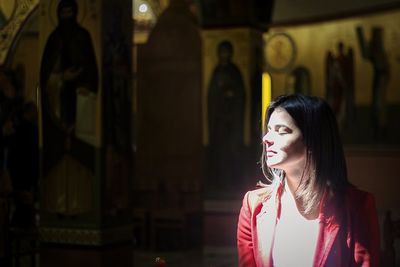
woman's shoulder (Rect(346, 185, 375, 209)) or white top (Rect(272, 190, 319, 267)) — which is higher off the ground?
woman's shoulder (Rect(346, 185, 375, 209))

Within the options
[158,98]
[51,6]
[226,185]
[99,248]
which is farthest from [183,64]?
[99,248]

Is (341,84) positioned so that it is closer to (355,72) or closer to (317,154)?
(355,72)

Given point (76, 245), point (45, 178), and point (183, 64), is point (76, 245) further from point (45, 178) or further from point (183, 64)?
point (183, 64)

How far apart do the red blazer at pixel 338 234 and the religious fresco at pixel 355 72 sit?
509 inches

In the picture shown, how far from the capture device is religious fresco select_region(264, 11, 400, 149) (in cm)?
1489

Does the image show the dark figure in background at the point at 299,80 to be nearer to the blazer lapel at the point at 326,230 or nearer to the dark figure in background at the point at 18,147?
the dark figure in background at the point at 18,147

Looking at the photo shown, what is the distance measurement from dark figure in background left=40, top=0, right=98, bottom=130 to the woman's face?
6.07m

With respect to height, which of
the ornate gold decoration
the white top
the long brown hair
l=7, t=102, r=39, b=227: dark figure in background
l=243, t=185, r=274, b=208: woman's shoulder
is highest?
the ornate gold decoration

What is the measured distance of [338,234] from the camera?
7.18ft

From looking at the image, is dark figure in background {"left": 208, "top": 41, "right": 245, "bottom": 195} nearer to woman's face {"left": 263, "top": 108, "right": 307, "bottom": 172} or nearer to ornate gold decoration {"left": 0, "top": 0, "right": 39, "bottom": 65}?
ornate gold decoration {"left": 0, "top": 0, "right": 39, "bottom": 65}

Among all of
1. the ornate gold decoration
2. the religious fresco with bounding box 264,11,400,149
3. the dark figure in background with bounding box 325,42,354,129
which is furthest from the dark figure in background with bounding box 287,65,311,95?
the ornate gold decoration

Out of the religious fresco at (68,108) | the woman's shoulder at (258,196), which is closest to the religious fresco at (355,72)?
the religious fresco at (68,108)

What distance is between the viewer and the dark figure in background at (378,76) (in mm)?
14961

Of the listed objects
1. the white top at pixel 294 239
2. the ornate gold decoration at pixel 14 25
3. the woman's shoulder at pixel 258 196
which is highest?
the ornate gold decoration at pixel 14 25
